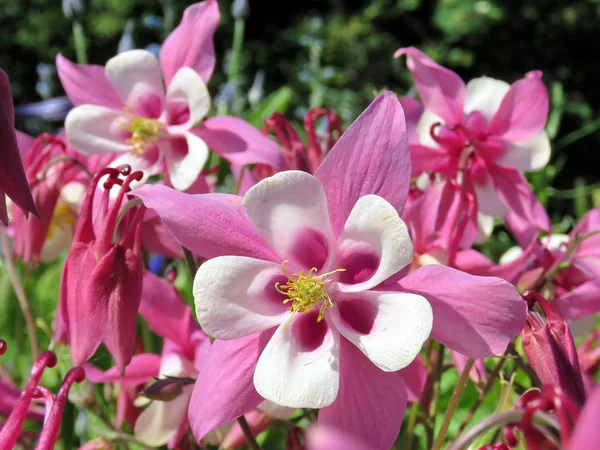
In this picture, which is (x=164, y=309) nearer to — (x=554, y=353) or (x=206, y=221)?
(x=206, y=221)

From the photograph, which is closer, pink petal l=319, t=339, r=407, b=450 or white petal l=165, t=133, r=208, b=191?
pink petal l=319, t=339, r=407, b=450

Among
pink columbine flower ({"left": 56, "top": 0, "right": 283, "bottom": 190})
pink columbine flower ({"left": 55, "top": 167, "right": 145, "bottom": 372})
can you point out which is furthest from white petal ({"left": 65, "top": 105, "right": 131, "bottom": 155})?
pink columbine flower ({"left": 55, "top": 167, "right": 145, "bottom": 372})

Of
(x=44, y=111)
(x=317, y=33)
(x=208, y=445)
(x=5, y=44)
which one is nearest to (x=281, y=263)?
(x=208, y=445)

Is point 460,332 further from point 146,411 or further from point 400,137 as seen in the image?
point 146,411

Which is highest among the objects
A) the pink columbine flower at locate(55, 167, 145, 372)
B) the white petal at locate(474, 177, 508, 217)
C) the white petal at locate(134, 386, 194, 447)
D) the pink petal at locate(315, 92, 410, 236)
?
the pink petal at locate(315, 92, 410, 236)

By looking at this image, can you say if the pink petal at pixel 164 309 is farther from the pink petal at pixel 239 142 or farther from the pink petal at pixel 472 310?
the pink petal at pixel 472 310

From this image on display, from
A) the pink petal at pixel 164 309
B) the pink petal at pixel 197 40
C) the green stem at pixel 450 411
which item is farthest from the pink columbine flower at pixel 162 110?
the green stem at pixel 450 411

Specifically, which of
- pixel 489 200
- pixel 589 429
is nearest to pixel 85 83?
pixel 489 200

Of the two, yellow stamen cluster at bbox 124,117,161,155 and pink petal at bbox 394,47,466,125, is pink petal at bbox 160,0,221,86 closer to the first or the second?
yellow stamen cluster at bbox 124,117,161,155
